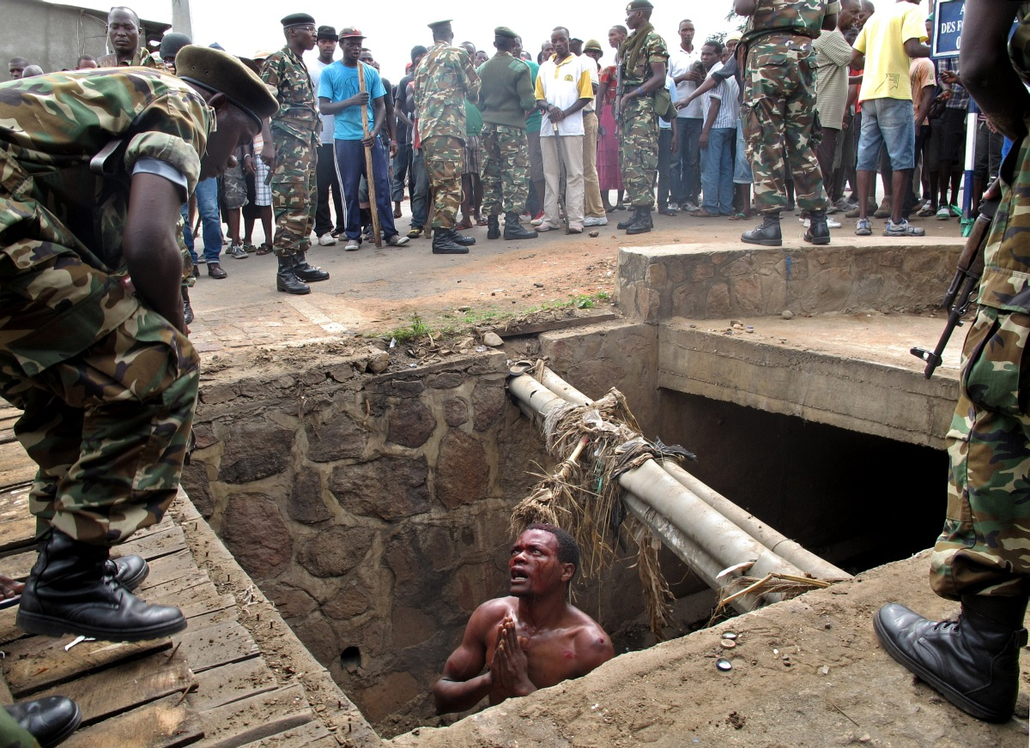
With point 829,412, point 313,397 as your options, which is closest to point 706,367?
point 829,412

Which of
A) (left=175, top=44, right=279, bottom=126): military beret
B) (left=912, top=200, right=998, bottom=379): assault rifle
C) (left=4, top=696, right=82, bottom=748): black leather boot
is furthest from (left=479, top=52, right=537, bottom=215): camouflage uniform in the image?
(left=4, top=696, right=82, bottom=748): black leather boot

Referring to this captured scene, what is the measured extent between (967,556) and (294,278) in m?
5.20

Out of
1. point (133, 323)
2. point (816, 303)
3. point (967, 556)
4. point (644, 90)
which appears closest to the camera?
point (967, 556)

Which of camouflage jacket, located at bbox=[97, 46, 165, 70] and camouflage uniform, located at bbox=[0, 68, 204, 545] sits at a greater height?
camouflage jacket, located at bbox=[97, 46, 165, 70]

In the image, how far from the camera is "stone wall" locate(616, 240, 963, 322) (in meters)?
4.94

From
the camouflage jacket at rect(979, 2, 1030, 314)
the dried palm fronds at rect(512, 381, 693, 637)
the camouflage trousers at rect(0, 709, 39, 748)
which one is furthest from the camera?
the dried palm fronds at rect(512, 381, 693, 637)

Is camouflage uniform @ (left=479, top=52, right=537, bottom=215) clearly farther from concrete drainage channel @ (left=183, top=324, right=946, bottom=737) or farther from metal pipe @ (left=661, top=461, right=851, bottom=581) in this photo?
metal pipe @ (left=661, top=461, right=851, bottom=581)

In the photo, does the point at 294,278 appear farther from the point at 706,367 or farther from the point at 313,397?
the point at 706,367

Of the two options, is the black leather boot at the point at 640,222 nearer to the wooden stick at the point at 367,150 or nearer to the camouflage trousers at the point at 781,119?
the wooden stick at the point at 367,150

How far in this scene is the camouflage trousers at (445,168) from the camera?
24.3 feet

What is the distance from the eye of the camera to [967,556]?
1749 millimetres

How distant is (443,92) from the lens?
7422 millimetres

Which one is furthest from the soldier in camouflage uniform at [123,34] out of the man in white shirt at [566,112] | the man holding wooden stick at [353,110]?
the man in white shirt at [566,112]

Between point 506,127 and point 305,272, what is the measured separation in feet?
10.1
